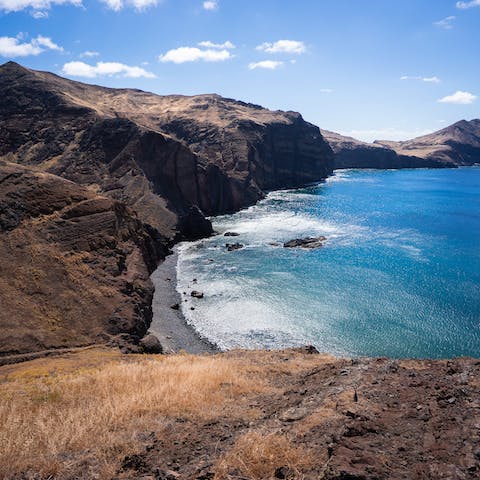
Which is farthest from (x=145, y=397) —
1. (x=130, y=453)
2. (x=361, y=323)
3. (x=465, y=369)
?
(x=361, y=323)

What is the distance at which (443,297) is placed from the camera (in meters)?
58.8

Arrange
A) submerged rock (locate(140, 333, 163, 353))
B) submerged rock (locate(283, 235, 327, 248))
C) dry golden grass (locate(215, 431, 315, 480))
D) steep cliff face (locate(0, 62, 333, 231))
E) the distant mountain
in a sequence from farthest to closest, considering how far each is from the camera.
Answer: steep cliff face (locate(0, 62, 333, 231))
submerged rock (locate(283, 235, 327, 248))
the distant mountain
submerged rock (locate(140, 333, 163, 353))
dry golden grass (locate(215, 431, 315, 480))

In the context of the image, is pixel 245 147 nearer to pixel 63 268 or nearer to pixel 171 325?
pixel 171 325

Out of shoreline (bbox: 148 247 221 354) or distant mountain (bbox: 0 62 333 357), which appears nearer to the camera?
distant mountain (bbox: 0 62 333 357)

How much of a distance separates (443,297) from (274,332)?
26020 millimetres

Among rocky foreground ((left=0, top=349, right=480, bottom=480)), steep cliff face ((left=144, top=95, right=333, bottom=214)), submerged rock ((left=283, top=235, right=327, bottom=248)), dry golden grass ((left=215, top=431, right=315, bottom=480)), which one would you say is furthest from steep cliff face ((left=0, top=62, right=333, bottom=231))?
dry golden grass ((left=215, top=431, right=315, bottom=480))

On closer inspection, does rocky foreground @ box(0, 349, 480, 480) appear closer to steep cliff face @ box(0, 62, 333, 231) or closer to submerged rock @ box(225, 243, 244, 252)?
submerged rock @ box(225, 243, 244, 252)

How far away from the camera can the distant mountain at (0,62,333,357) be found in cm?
4244

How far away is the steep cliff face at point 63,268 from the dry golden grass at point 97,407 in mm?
13572

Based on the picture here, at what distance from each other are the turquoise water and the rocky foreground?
2874cm

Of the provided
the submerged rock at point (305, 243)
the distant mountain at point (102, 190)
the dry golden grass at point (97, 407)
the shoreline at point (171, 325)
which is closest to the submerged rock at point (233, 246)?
the submerged rock at point (305, 243)

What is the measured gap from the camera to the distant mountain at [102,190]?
42438 mm

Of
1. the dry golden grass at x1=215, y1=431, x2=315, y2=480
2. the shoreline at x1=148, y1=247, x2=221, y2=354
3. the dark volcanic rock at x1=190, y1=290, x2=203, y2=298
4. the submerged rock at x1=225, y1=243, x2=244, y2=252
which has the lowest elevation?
the shoreline at x1=148, y1=247, x2=221, y2=354

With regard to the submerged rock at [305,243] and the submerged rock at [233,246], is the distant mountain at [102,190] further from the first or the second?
the submerged rock at [305,243]
